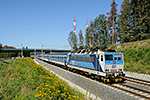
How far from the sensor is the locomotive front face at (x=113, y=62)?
460 inches

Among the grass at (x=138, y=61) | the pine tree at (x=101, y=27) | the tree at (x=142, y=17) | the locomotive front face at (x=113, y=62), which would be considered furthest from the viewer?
the pine tree at (x=101, y=27)

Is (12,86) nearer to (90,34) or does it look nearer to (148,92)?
(148,92)

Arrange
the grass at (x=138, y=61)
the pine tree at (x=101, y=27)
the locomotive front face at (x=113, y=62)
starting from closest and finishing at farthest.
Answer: the locomotive front face at (x=113, y=62) < the grass at (x=138, y=61) < the pine tree at (x=101, y=27)

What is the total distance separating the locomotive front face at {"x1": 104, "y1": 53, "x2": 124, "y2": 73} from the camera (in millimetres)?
11680

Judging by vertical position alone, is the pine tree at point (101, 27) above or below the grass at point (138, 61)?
above

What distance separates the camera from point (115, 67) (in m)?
11.9

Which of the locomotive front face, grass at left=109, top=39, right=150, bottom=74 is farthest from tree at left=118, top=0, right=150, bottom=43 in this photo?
the locomotive front face

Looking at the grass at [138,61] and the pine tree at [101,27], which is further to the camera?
the pine tree at [101,27]

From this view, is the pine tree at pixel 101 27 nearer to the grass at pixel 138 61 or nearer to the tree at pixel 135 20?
the tree at pixel 135 20

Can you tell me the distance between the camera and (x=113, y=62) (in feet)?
39.0

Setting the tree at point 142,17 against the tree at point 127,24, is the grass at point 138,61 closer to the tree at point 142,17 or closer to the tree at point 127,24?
the tree at point 142,17

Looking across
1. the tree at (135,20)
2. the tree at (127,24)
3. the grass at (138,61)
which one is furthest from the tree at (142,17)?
the grass at (138,61)

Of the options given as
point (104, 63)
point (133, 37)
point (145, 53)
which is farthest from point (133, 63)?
point (133, 37)

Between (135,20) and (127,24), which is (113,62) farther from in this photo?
(127,24)
